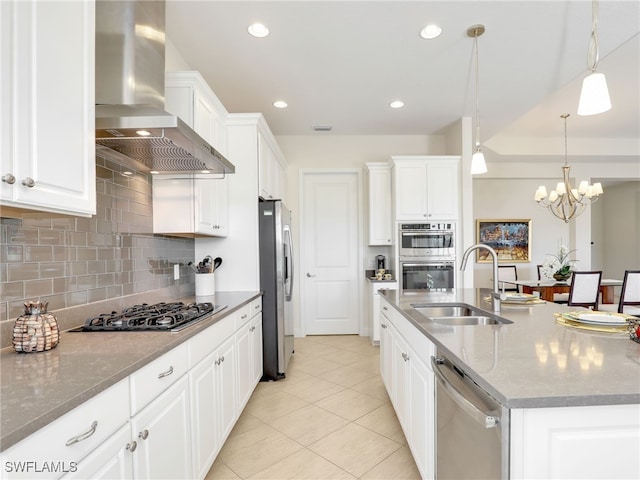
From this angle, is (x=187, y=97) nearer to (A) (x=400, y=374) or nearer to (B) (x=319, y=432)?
(A) (x=400, y=374)

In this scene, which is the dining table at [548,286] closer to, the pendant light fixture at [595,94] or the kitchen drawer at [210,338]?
the pendant light fixture at [595,94]

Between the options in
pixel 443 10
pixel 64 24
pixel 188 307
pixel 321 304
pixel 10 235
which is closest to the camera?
pixel 64 24

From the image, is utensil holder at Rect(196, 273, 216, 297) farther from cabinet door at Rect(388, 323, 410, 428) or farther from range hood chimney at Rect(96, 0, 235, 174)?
cabinet door at Rect(388, 323, 410, 428)

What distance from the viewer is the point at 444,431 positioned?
1.37 meters

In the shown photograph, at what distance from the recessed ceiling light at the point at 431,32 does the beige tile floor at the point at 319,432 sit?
2882mm

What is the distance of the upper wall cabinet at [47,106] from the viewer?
0.99m

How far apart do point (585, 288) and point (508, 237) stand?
113 inches

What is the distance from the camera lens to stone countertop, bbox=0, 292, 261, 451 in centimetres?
78

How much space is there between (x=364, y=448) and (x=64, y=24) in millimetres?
2561

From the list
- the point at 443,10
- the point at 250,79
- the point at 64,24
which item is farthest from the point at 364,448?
the point at 250,79

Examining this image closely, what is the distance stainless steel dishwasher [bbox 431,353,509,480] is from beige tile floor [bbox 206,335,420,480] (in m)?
0.69

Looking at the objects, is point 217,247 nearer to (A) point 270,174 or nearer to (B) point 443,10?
(A) point 270,174

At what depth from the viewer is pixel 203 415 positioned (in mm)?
1706

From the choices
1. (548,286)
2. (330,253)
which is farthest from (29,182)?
(548,286)
